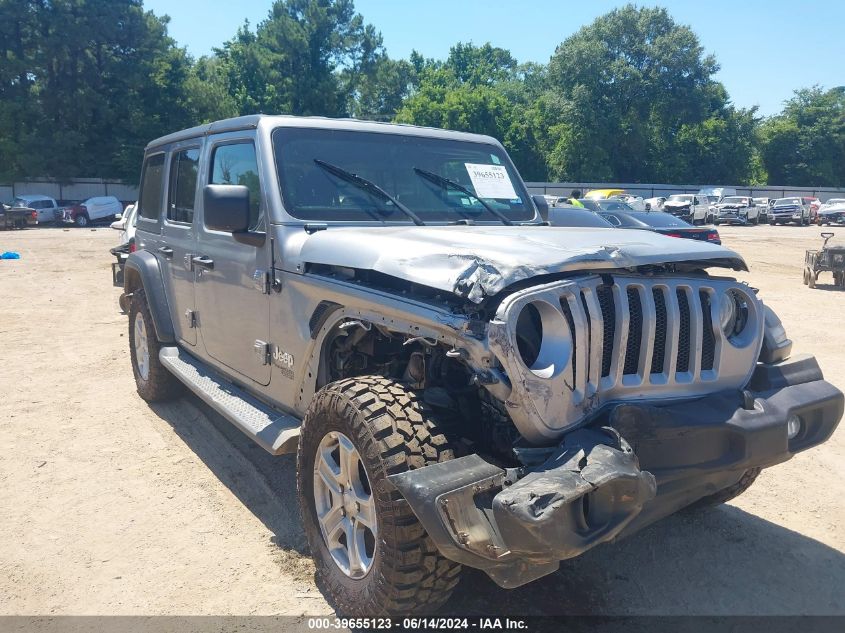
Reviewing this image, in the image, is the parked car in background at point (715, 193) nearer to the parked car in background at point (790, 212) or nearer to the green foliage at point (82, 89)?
the parked car in background at point (790, 212)

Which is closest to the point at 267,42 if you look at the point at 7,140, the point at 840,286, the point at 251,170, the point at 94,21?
the point at 94,21

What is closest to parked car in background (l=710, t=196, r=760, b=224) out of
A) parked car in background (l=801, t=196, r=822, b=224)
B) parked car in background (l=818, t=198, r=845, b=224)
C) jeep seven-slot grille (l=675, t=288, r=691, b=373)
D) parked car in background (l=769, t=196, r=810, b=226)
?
parked car in background (l=769, t=196, r=810, b=226)

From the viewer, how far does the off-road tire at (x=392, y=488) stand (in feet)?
8.23

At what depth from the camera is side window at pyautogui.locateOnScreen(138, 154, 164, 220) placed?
5.60 metres

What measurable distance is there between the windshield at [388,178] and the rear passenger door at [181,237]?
1.23 m

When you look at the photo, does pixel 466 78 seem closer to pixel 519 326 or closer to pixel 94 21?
pixel 94 21

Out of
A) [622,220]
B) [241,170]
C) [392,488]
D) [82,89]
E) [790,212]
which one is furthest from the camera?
[82,89]

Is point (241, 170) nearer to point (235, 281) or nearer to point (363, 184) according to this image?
point (235, 281)

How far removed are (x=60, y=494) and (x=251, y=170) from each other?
2264 mm

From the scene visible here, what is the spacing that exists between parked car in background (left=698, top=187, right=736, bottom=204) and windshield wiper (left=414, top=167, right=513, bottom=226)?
40.5 meters

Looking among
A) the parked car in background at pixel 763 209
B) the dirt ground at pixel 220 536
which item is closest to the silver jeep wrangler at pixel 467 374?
the dirt ground at pixel 220 536

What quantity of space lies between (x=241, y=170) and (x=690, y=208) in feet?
121

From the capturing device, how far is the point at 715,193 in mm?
45312

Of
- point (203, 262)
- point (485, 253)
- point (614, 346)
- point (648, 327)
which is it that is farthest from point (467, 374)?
point (203, 262)
